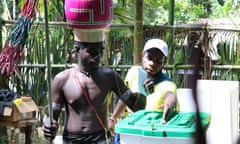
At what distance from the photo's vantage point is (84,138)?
4.90ft

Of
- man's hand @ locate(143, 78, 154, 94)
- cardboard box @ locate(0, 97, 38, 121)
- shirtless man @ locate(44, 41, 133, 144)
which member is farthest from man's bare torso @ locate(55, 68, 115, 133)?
cardboard box @ locate(0, 97, 38, 121)

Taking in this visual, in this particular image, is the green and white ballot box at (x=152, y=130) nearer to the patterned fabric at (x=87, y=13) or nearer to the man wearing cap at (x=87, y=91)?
the man wearing cap at (x=87, y=91)

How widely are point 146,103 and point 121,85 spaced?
118 mm

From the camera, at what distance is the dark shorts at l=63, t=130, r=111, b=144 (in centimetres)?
149

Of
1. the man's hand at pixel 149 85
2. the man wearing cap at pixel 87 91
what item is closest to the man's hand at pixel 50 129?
the man wearing cap at pixel 87 91

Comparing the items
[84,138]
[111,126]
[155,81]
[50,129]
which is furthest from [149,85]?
[50,129]

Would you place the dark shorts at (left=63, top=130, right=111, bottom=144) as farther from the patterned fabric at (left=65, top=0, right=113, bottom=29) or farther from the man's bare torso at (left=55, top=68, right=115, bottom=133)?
the patterned fabric at (left=65, top=0, right=113, bottom=29)

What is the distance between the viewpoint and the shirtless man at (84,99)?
1.49 metres

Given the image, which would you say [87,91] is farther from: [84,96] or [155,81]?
[155,81]

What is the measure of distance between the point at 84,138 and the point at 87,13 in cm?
43

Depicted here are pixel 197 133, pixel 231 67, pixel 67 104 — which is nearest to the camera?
pixel 197 133

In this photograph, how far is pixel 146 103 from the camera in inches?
62.7

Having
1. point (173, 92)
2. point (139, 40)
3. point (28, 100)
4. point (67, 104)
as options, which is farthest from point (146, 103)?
point (28, 100)

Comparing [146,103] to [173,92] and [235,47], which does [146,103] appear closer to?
[173,92]
